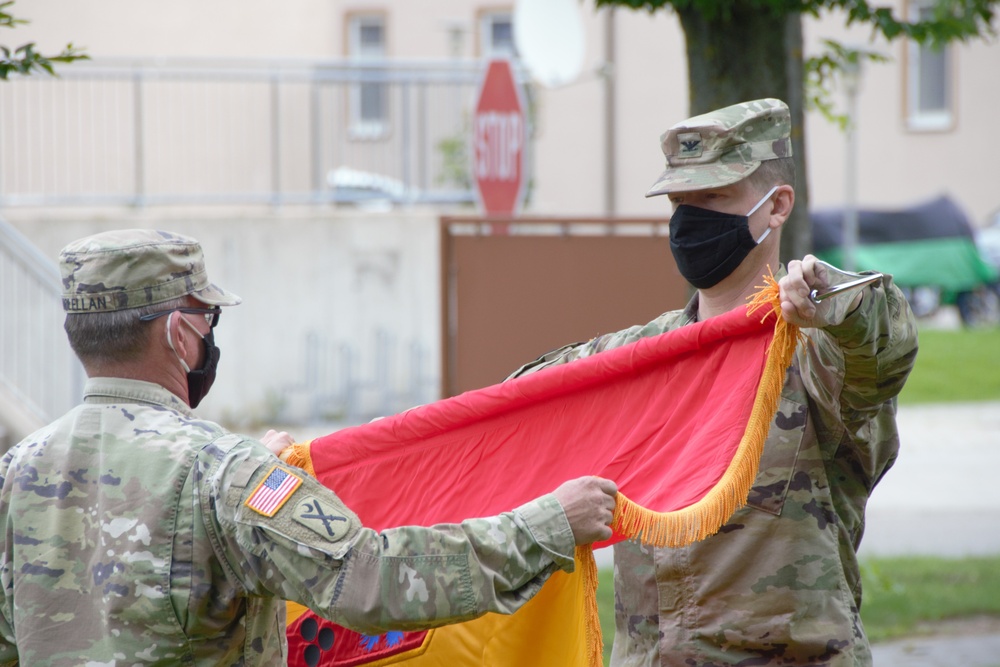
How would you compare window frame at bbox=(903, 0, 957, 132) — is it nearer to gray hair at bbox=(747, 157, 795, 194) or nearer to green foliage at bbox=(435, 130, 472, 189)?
green foliage at bbox=(435, 130, 472, 189)

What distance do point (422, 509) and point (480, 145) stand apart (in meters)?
3.91

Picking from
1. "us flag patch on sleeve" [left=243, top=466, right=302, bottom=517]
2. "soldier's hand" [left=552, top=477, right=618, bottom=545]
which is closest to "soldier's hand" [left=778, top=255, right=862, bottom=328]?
"soldier's hand" [left=552, top=477, right=618, bottom=545]

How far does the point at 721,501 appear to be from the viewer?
260 cm

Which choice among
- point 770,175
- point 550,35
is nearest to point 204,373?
point 770,175

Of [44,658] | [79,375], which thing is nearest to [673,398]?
[44,658]

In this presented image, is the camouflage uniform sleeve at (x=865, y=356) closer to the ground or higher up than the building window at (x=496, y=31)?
closer to the ground

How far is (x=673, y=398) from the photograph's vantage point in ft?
9.60

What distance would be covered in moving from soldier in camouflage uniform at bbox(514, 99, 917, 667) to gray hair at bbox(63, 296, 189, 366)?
4.15 feet

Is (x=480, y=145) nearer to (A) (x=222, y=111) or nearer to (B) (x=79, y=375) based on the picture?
(B) (x=79, y=375)

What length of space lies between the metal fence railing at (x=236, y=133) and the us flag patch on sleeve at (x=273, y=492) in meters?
10.2

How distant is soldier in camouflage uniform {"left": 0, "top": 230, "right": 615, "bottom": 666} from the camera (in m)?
2.24

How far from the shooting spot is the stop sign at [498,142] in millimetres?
6602

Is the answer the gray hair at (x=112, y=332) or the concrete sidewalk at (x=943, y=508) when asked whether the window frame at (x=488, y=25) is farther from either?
the gray hair at (x=112, y=332)

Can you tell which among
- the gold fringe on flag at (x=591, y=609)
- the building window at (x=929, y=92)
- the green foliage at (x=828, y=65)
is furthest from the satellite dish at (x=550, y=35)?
the building window at (x=929, y=92)
